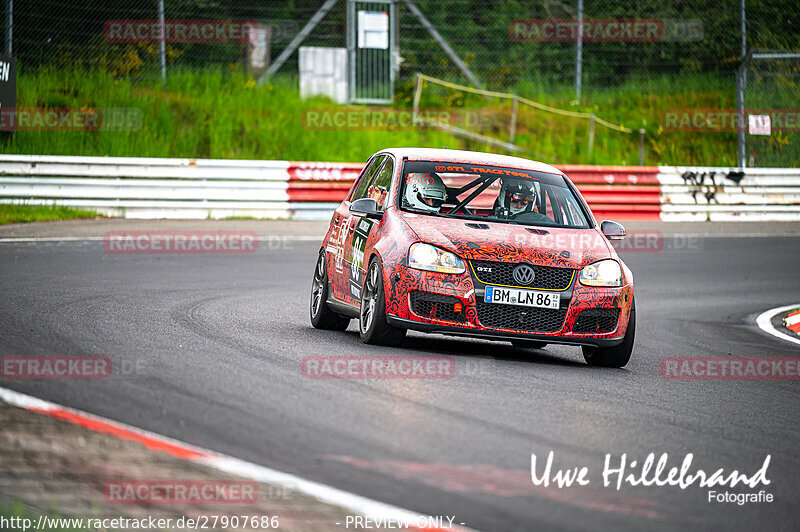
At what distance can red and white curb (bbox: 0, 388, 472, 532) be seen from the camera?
4.55 m

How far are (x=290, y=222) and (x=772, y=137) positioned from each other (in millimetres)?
11961

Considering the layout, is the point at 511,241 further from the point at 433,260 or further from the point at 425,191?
the point at 425,191

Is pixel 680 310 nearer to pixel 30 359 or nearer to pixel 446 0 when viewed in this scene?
pixel 30 359

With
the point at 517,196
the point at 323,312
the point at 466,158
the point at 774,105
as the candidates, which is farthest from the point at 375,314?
the point at 774,105

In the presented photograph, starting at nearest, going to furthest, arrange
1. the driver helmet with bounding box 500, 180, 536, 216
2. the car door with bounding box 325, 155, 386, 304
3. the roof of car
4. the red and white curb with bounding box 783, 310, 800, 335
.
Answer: the driver helmet with bounding box 500, 180, 536, 216 → the car door with bounding box 325, 155, 386, 304 → the roof of car → the red and white curb with bounding box 783, 310, 800, 335

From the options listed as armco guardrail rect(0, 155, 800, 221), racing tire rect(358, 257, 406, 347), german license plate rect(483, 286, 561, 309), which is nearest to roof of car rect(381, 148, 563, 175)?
racing tire rect(358, 257, 406, 347)

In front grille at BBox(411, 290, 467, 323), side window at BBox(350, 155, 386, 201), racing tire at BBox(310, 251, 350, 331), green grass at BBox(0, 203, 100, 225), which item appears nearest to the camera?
front grille at BBox(411, 290, 467, 323)

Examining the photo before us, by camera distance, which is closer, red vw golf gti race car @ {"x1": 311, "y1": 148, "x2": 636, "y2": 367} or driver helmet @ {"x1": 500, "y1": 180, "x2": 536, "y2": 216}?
red vw golf gti race car @ {"x1": 311, "y1": 148, "x2": 636, "y2": 367}

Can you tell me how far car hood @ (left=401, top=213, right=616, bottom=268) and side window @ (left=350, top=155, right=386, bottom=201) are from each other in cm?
143

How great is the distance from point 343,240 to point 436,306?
192 cm

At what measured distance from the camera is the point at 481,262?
337 inches

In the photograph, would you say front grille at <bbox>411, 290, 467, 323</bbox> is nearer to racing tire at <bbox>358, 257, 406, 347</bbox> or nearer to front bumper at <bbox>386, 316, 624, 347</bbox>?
front bumper at <bbox>386, 316, 624, 347</bbox>

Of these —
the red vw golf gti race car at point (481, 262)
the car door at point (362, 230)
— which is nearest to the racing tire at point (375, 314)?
the red vw golf gti race car at point (481, 262)
